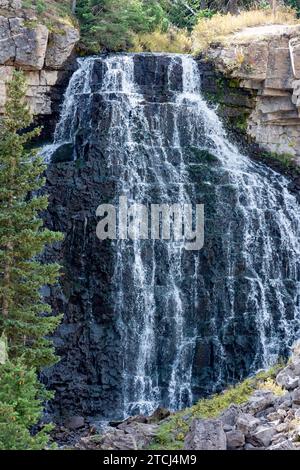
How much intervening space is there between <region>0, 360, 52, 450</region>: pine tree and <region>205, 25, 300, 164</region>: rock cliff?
16.6m

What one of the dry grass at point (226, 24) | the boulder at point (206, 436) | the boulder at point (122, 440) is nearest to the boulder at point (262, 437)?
the boulder at point (206, 436)

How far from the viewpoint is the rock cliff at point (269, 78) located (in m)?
25.5

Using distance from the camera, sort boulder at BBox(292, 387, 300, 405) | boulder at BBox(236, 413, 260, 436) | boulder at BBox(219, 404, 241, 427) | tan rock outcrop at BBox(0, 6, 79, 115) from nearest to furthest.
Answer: boulder at BBox(236, 413, 260, 436) → boulder at BBox(219, 404, 241, 427) → boulder at BBox(292, 387, 300, 405) → tan rock outcrop at BBox(0, 6, 79, 115)

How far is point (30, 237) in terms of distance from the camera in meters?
14.4

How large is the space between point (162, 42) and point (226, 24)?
2534 mm

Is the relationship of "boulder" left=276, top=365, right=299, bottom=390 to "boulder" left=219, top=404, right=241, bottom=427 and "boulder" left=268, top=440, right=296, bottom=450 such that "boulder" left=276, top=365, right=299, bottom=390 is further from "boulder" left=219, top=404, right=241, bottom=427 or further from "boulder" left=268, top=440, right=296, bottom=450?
"boulder" left=268, top=440, right=296, bottom=450

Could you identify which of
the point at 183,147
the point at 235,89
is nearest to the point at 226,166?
the point at 183,147

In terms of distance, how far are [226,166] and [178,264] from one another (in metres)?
4.32

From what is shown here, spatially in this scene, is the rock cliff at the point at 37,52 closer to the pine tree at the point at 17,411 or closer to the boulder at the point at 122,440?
the boulder at the point at 122,440

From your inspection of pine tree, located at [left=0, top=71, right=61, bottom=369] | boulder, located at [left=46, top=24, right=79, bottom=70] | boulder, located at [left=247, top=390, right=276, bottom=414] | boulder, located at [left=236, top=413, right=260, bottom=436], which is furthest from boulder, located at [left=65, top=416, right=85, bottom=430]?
boulder, located at [left=46, top=24, right=79, bottom=70]

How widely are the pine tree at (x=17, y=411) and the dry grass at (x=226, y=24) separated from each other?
17.8m

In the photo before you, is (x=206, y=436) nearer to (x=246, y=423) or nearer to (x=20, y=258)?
(x=246, y=423)

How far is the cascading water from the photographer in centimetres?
2034

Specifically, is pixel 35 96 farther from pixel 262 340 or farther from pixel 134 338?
pixel 262 340
